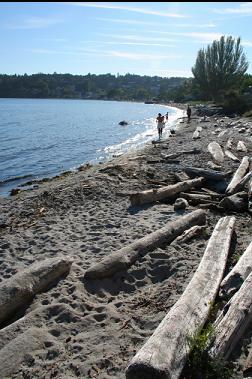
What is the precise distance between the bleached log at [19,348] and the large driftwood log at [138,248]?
1.86 meters

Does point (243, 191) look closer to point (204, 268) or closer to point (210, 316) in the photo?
point (204, 268)

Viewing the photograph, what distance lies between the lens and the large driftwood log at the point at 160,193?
1230 cm

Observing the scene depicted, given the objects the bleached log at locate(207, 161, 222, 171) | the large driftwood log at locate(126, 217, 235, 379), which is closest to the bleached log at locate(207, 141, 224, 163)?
the bleached log at locate(207, 161, 222, 171)

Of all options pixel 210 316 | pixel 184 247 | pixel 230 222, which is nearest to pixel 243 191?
pixel 230 222

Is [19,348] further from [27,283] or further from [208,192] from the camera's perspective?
[208,192]

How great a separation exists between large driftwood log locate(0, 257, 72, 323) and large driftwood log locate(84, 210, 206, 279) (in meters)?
0.57

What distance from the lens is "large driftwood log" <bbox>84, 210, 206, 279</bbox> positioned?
7551mm

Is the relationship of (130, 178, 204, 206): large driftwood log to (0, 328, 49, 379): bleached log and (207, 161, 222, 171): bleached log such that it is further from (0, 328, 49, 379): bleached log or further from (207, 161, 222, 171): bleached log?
(0, 328, 49, 379): bleached log

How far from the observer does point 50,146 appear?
3609cm

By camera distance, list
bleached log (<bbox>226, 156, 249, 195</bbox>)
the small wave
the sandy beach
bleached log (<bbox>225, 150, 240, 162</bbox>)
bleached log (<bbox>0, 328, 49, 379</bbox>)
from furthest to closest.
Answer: the small wave, bleached log (<bbox>225, 150, 240, 162</bbox>), bleached log (<bbox>226, 156, 249, 195</bbox>), the sandy beach, bleached log (<bbox>0, 328, 49, 379</bbox>)

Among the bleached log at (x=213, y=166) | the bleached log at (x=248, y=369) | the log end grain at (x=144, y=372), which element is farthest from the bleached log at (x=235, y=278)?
the bleached log at (x=213, y=166)

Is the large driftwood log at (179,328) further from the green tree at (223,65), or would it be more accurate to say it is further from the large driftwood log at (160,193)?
the green tree at (223,65)

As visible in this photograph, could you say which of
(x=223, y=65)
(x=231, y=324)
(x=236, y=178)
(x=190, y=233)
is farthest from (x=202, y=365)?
(x=223, y=65)

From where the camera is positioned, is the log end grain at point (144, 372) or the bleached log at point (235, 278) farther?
the bleached log at point (235, 278)
